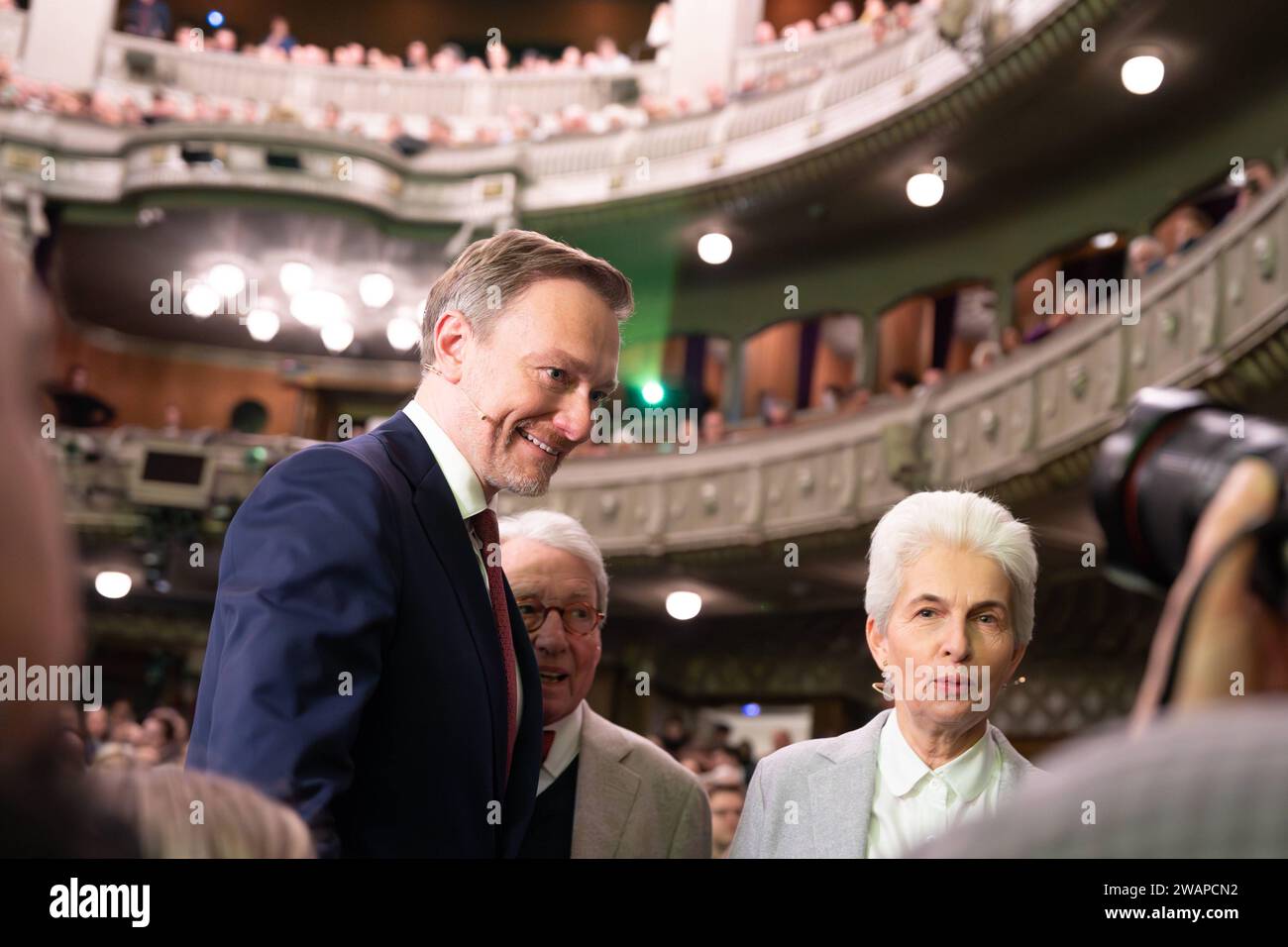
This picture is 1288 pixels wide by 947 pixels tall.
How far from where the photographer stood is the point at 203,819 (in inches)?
35.5

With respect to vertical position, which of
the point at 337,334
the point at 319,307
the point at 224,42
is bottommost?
the point at 337,334

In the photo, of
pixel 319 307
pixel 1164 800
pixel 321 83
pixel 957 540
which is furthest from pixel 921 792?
pixel 321 83

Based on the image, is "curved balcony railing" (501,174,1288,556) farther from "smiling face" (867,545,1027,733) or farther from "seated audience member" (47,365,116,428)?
"smiling face" (867,545,1027,733)

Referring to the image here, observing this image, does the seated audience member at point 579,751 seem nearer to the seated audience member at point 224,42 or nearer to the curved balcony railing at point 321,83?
the curved balcony railing at point 321,83

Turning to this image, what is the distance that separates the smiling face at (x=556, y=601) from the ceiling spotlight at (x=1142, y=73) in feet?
36.1

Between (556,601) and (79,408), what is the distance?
17.4 m

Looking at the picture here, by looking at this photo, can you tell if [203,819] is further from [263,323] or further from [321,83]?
[321,83]

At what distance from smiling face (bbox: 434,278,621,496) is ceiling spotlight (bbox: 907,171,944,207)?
1338cm

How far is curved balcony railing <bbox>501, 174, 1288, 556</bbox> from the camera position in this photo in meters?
9.26

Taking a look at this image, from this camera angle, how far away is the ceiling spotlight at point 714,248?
17359 millimetres

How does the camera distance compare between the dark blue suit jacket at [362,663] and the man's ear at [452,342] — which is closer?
the dark blue suit jacket at [362,663]

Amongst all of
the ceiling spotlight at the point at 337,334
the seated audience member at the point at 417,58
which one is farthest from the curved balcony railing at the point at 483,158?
the ceiling spotlight at the point at 337,334
